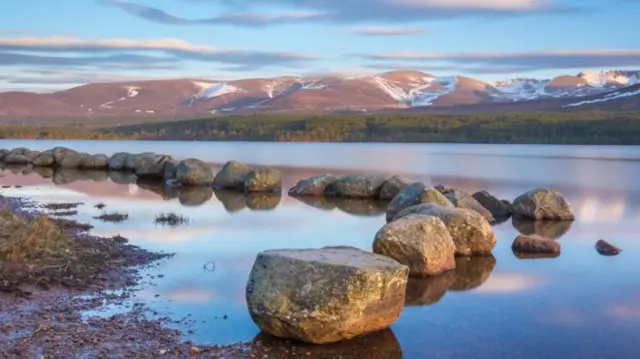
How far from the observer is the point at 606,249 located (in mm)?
17297

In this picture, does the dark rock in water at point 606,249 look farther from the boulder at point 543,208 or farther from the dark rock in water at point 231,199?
the dark rock in water at point 231,199

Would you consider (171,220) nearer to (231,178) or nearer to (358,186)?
(358,186)

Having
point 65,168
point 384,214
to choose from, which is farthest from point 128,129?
point 384,214

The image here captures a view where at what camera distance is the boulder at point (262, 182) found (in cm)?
3234

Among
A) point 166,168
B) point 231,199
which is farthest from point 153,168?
point 231,199

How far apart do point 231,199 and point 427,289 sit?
56.1ft

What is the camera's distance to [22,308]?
10.4 m

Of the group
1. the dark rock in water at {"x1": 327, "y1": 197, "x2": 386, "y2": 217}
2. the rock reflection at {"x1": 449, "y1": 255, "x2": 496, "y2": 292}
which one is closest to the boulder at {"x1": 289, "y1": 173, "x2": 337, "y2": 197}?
the dark rock in water at {"x1": 327, "y1": 197, "x2": 386, "y2": 217}

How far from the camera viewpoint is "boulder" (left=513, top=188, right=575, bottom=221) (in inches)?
915

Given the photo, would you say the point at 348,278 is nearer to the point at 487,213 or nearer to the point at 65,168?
the point at 487,213

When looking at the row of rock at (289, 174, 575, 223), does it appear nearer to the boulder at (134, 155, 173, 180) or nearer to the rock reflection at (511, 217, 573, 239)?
the rock reflection at (511, 217, 573, 239)

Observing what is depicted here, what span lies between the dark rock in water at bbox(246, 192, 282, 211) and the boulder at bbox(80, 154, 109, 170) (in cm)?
1923

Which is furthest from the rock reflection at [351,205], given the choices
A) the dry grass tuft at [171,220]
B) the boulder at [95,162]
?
the boulder at [95,162]

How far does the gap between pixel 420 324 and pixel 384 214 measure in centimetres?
1335
